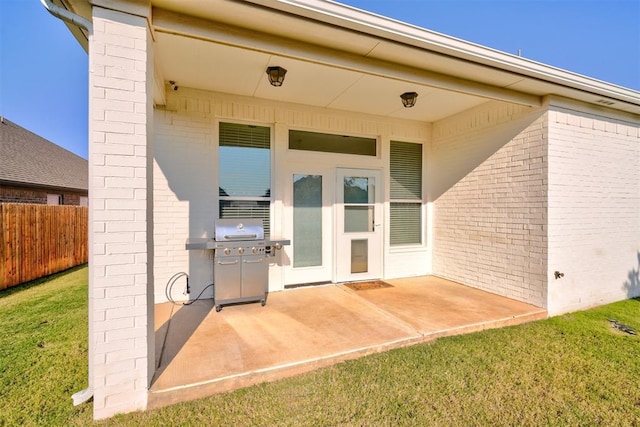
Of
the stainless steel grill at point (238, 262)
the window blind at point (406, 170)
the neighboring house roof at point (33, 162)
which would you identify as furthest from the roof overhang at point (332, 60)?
the neighboring house roof at point (33, 162)

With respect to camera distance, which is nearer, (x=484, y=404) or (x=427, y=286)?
(x=484, y=404)

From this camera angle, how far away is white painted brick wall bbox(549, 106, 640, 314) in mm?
3793

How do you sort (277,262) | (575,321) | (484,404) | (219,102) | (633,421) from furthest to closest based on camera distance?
(277,262) < (219,102) < (575,321) < (484,404) < (633,421)

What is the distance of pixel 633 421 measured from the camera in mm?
1889

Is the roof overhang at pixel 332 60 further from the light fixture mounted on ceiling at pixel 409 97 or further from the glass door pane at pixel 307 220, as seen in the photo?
the glass door pane at pixel 307 220

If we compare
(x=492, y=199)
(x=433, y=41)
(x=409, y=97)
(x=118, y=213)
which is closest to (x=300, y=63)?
(x=433, y=41)

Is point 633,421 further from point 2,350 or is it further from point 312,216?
point 2,350

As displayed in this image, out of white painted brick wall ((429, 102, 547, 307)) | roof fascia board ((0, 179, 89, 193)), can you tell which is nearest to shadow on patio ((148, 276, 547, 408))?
white painted brick wall ((429, 102, 547, 307))

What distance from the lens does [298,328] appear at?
310 centimetres

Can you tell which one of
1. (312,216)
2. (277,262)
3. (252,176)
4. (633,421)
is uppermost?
(252,176)

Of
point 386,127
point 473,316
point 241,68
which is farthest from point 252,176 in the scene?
point 473,316

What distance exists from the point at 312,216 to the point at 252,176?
117 cm

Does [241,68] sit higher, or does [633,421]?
[241,68]

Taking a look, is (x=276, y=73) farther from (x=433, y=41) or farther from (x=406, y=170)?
(x=406, y=170)
